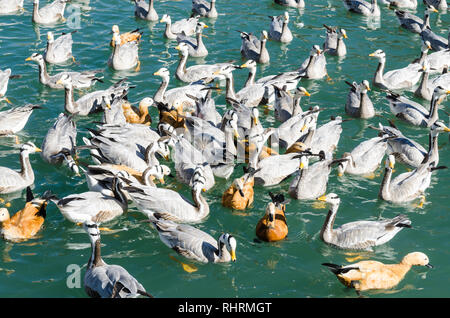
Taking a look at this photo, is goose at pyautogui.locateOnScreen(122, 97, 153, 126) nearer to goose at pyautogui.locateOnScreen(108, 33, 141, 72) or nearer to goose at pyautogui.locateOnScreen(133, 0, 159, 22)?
goose at pyautogui.locateOnScreen(108, 33, 141, 72)

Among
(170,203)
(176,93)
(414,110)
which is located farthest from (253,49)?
(170,203)

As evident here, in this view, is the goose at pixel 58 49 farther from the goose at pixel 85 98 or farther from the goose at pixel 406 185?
the goose at pixel 406 185

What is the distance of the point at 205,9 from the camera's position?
82.7 feet

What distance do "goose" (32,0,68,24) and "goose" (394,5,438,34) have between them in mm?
13414

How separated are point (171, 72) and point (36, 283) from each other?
11.0 meters

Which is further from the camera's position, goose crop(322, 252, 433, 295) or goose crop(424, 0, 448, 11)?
goose crop(424, 0, 448, 11)

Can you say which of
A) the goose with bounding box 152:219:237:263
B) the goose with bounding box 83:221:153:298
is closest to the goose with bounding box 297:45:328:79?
the goose with bounding box 152:219:237:263

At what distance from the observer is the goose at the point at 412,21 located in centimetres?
2423

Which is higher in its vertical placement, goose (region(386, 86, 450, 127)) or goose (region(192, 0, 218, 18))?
goose (region(192, 0, 218, 18))

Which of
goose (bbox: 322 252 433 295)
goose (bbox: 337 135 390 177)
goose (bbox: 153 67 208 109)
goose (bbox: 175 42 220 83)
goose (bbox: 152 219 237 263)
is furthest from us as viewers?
goose (bbox: 175 42 220 83)

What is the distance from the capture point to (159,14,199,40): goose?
23406mm

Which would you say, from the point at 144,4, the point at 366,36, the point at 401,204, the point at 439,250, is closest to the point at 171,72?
the point at 144,4

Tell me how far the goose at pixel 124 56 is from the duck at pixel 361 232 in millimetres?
10772

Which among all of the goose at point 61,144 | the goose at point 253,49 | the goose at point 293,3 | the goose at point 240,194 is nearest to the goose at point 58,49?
the goose at point 61,144
